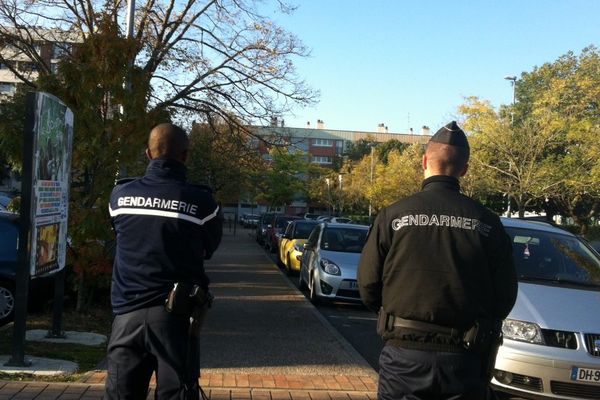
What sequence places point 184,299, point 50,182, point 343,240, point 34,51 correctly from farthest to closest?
point 34,51 → point 343,240 → point 50,182 → point 184,299

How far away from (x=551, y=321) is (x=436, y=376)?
10.5 feet

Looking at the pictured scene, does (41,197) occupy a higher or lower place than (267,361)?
higher

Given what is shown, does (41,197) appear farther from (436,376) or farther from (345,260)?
(345,260)

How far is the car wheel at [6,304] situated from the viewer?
9133 millimetres

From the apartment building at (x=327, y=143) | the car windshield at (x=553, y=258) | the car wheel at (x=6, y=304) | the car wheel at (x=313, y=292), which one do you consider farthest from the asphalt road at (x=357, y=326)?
the apartment building at (x=327, y=143)

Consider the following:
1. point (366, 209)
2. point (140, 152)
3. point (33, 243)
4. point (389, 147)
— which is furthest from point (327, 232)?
point (389, 147)

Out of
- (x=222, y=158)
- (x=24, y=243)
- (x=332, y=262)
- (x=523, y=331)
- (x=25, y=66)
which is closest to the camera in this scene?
(x=523, y=331)

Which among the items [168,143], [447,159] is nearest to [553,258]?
[447,159]

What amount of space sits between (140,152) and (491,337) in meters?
6.82

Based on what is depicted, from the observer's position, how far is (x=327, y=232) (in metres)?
14.4

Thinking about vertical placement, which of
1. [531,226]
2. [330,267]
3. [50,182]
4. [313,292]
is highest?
[50,182]

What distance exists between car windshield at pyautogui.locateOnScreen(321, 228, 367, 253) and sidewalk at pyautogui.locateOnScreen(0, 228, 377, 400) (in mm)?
1700

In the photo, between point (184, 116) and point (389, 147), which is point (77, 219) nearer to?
point (184, 116)

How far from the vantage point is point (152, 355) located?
3.50m
